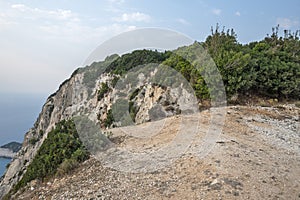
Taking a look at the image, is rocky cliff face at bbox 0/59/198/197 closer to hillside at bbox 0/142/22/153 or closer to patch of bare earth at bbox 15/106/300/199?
patch of bare earth at bbox 15/106/300/199

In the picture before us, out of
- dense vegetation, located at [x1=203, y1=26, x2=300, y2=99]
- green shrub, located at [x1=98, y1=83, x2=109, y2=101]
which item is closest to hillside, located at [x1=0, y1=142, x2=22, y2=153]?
green shrub, located at [x1=98, y1=83, x2=109, y2=101]

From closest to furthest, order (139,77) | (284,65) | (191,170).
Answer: (191,170) < (284,65) < (139,77)

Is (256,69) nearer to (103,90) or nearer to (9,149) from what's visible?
(103,90)

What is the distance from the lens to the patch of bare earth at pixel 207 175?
6.90 meters

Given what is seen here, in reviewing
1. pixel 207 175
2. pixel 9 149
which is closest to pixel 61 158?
pixel 207 175

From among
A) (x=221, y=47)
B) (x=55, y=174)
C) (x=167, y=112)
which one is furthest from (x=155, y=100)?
(x=55, y=174)

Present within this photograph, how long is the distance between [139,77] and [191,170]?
15256 mm

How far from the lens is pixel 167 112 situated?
15.5 meters

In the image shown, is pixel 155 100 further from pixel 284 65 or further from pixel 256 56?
pixel 284 65

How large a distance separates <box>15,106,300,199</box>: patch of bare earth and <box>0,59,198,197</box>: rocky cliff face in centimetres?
459

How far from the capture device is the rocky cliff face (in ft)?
52.1

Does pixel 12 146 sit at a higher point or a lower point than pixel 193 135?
lower

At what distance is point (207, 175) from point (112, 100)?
15778 mm

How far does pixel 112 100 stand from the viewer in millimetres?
22484
